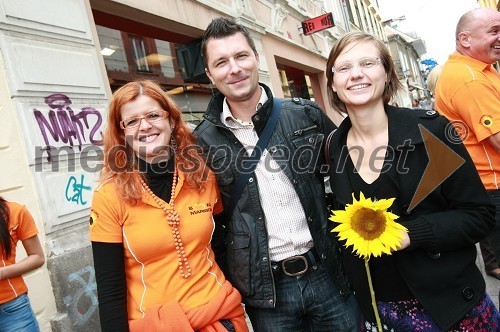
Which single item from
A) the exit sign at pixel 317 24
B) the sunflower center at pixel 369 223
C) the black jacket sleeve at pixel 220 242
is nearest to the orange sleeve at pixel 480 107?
the sunflower center at pixel 369 223

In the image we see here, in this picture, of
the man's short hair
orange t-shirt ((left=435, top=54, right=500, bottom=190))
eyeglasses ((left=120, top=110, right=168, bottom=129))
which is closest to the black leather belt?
eyeglasses ((left=120, top=110, right=168, bottom=129))

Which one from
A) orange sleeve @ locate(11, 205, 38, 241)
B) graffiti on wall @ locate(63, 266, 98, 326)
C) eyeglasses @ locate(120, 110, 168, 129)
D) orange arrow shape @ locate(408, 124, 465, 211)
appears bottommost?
graffiti on wall @ locate(63, 266, 98, 326)

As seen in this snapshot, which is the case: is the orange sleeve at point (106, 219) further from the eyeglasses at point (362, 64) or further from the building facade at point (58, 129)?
the building facade at point (58, 129)

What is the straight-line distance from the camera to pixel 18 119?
3.46m

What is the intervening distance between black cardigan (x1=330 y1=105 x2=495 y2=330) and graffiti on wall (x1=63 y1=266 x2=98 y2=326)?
297 centimetres

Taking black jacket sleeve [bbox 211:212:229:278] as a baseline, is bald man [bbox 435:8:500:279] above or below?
above

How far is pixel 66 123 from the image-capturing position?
3852 millimetres

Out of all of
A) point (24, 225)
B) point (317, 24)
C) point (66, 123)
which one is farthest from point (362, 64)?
point (317, 24)

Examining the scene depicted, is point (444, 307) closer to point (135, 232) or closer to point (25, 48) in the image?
point (135, 232)

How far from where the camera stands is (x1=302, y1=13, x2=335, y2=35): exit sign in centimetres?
1081

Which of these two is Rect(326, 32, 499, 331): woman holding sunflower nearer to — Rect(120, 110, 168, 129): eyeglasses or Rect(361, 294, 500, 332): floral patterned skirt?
Rect(361, 294, 500, 332): floral patterned skirt

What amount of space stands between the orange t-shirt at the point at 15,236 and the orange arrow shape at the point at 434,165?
8.65 ft

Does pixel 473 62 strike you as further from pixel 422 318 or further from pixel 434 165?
pixel 422 318

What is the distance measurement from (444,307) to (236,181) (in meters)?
1.09
